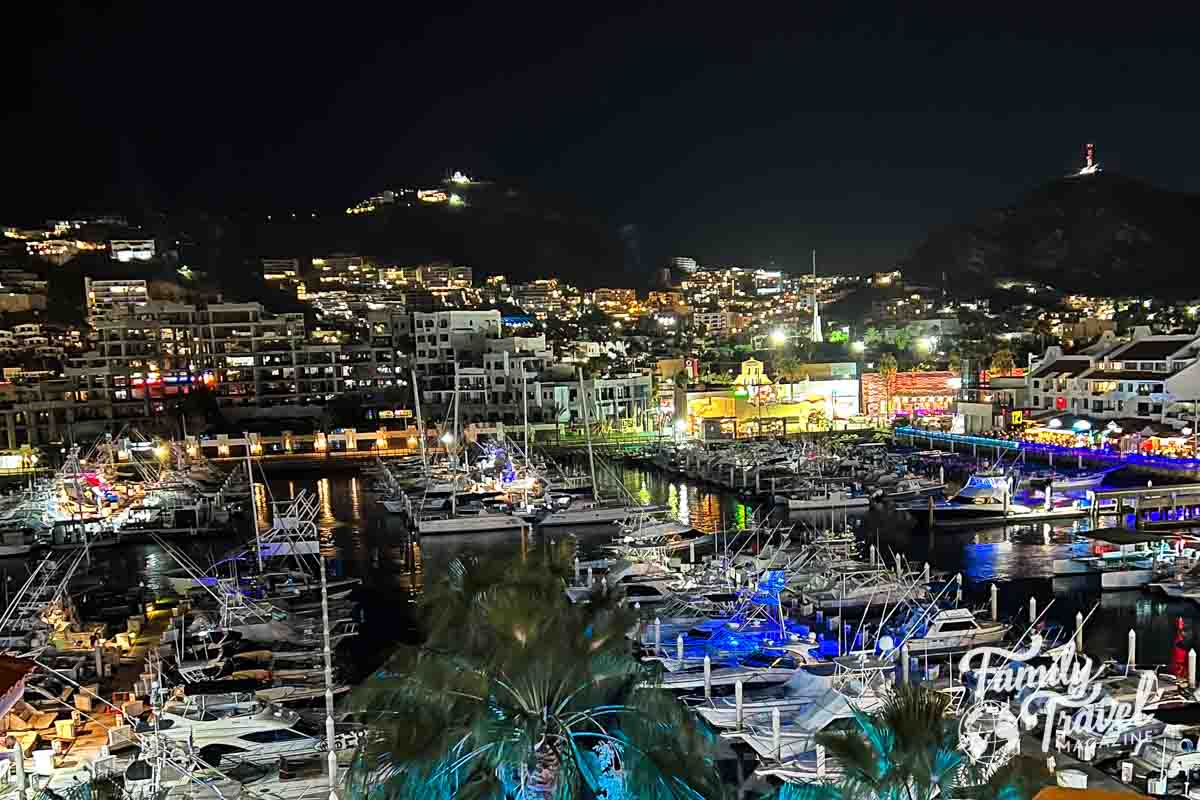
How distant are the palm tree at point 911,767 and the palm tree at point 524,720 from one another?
113 centimetres

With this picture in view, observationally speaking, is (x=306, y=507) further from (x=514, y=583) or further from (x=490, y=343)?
(x=490, y=343)

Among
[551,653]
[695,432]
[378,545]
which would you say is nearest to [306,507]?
[378,545]

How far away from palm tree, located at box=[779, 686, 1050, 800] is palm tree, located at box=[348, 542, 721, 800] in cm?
Answer: 113

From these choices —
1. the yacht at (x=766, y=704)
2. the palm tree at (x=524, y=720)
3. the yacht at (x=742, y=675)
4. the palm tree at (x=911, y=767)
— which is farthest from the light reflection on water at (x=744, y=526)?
the palm tree at (x=911, y=767)

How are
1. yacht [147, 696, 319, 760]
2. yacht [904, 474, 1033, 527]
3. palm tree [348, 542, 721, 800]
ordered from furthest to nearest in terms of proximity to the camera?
yacht [904, 474, 1033, 527] → yacht [147, 696, 319, 760] → palm tree [348, 542, 721, 800]

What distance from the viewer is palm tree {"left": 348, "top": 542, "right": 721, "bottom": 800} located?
769 centimetres

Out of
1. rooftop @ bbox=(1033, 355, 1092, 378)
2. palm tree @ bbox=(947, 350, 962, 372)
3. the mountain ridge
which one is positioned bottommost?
rooftop @ bbox=(1033, 355, 1092, 378)

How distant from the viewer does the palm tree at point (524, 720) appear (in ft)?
25.2

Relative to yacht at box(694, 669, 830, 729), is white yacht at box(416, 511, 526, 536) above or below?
above

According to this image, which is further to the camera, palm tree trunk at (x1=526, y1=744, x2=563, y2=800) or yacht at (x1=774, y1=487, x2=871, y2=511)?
yacht at (x1=774, y1=487, x2=871, y2=511)

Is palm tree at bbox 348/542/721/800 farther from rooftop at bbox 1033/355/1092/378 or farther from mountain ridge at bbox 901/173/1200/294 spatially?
mountain ridge at bbox 901/173/1200/294

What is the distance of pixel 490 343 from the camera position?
7481cm

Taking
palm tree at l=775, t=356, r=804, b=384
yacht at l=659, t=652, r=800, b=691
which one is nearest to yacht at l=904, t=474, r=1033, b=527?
yacht at l=659, t=652, r=800, b=691

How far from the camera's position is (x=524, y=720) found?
8.06m
